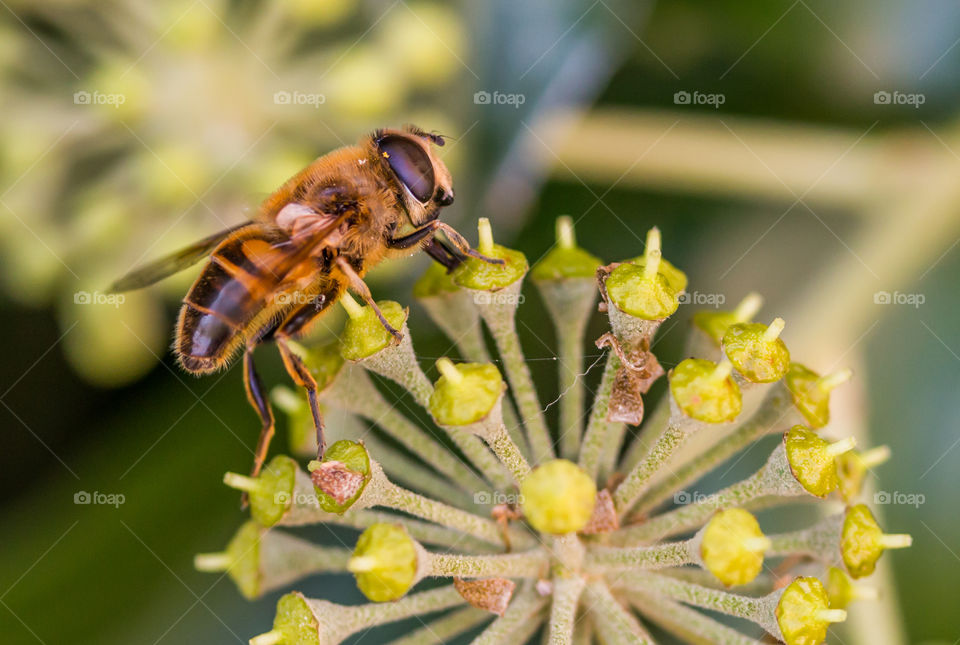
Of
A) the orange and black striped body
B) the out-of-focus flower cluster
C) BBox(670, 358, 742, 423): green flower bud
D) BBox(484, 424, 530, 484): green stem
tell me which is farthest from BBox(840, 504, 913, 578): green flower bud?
the out-of-focus flower cluster

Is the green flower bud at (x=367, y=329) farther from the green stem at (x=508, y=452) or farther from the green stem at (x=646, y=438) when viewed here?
the green stem at (x=646, y=438)

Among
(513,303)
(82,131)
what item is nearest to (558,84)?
(513,303)

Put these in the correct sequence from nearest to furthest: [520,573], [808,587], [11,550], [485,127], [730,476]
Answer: [808,587]
[520,573]
[730,476]
[11,550]
[485,127]

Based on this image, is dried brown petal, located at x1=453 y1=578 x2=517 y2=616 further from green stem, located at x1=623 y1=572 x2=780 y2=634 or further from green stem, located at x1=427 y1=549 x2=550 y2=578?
green stem, located at x1=623 y1=572 x2=780 y2=634

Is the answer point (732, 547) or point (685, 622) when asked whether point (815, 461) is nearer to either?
point (732, 547)

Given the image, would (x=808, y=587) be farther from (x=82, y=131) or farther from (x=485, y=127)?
(x=82, y=131)

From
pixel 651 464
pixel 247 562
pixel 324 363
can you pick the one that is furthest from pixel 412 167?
pixel 247 562
